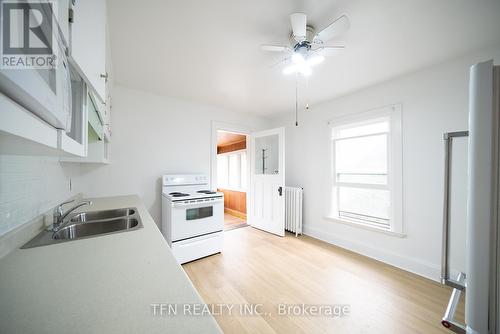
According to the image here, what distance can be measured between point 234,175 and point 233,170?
154mm

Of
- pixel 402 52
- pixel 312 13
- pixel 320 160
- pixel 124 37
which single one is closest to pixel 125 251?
pixel 124 37

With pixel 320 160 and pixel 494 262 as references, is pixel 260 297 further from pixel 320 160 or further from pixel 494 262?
pixel 320 160

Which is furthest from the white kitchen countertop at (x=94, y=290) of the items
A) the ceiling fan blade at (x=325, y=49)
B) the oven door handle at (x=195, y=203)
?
the ceiling fan blade at (x=325, y=49)

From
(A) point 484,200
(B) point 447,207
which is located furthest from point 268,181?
(A) point 484,200

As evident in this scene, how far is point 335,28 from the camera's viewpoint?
1.30 m

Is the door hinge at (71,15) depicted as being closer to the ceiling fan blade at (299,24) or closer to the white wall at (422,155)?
the ceiling fan blade at (299,24)

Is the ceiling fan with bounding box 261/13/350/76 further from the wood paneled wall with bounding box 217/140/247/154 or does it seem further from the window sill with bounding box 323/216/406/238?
the wood paneled wall with bounding box 217/140/247/154

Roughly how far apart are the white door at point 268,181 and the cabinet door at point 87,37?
271 centimetres

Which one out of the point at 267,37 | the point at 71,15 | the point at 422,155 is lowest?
the point at 422,155

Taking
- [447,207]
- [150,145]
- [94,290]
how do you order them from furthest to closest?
[150,145], [447,207], [94,290]

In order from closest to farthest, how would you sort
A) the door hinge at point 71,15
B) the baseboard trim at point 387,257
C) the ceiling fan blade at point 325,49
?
the door hinge at point 71,15, the ceiling fan blade at point 325,49, the baseboard trim at point 387,257

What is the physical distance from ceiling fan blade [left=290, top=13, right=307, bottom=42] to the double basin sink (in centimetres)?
170

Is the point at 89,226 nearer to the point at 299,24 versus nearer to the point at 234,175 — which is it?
the point at 299,24

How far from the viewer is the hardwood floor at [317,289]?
143 centimetres
